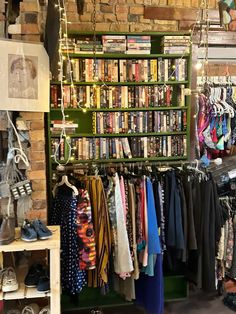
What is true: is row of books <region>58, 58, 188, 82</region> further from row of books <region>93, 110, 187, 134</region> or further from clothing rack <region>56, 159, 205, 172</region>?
clothing rack <region>56, 159, 205, 172</region>

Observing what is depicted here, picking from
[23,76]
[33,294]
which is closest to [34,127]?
[23,76]

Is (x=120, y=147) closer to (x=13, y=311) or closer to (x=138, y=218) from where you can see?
(x=138, y=218)

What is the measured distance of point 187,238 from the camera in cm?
289

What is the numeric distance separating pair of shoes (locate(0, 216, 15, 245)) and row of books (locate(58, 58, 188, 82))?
1.62 metres

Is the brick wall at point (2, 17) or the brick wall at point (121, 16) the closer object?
the brick wall at point (2, 17)

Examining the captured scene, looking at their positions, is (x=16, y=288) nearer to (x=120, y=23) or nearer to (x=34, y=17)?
(x=34, y=17)

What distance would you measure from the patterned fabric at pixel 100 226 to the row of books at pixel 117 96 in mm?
930

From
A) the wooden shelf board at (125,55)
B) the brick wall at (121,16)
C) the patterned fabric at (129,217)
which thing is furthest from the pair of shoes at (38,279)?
the brick wall at (121,16)

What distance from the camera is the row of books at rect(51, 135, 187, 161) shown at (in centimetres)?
335

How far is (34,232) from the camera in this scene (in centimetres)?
203

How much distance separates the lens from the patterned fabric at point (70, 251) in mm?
2504

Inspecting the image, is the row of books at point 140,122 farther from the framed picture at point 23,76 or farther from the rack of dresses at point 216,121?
the framed picture at point 23,76

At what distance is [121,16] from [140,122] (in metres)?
1.16

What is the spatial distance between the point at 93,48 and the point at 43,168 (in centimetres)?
143
